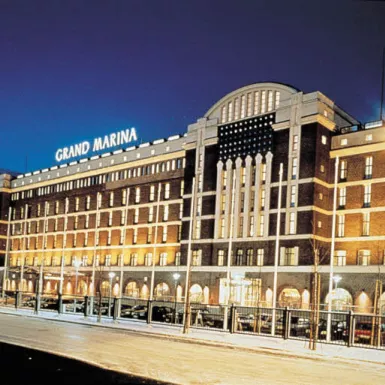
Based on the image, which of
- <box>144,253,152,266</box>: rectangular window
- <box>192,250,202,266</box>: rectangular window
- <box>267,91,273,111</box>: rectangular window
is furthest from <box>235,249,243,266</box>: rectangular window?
<box>144,253,152,266</box>: rectangular window

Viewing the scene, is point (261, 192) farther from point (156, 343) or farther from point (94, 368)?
point (94, 368)

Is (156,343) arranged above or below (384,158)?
below

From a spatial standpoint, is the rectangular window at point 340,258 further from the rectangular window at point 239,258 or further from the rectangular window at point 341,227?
the rectangular window at point 239,258

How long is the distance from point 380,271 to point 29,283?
63878 millimetres

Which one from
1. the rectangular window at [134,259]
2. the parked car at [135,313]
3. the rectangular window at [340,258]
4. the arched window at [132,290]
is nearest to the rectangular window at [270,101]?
the rectangular window at [340,258]

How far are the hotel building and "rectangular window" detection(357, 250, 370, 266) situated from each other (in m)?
0.16

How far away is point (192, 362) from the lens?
18938 millimetres

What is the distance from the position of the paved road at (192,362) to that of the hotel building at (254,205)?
90.0ft

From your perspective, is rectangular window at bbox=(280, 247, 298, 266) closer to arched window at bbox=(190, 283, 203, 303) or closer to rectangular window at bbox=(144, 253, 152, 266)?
arched window at bbox=(190, 283, 203, 303)

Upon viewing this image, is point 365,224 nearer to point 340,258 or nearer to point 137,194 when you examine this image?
point 340,258

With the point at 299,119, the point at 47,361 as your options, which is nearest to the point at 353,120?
→ the point at 299,119

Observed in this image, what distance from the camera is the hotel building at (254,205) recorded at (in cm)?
6188

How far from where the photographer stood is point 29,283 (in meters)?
102

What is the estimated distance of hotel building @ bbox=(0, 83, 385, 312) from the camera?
61875mm
